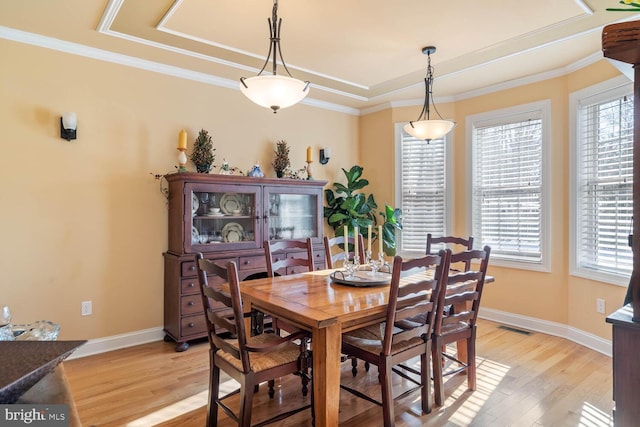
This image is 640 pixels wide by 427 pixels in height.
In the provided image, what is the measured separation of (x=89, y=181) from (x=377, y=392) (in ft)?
9.55

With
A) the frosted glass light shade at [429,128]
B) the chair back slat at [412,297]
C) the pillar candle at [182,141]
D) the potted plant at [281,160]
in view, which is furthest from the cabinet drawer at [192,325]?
the frosted glass light shade at [429,128]

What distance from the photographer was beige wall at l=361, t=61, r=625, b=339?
3385 millimetres

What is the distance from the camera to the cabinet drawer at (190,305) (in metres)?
3.32

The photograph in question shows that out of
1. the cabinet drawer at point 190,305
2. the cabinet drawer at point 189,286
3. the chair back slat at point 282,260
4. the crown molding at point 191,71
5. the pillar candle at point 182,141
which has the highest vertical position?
the crown molding at point 191,71

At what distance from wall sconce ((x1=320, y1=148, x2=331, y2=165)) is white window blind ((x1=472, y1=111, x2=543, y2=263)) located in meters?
1.74

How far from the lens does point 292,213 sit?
165 inches

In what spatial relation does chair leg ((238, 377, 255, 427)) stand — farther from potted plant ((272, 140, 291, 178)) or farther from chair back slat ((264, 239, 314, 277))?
potted plant ((272, 140, 291, 178))

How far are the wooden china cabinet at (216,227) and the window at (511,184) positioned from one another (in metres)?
1.95

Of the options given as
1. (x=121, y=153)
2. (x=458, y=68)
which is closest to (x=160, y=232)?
(x=121, y=153)

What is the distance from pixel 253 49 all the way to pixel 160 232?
75.3 inches

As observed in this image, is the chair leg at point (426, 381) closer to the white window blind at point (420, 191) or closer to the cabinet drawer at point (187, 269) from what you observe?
the cabinet drawer at point (187, 269)

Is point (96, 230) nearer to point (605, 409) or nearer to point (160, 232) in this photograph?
point (160, 232)

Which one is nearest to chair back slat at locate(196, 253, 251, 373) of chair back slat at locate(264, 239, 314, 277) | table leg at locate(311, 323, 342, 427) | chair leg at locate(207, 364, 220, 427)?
chair leg at locate(207, 364, 220, 427)

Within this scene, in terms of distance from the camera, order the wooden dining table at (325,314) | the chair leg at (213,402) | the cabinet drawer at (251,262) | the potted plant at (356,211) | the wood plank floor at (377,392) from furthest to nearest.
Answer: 1. the potted plant at (356,211)
2. the cabinet drawer at (251,262)
3. the wood plank floor at (377,392)
4. the chair leg at (213,402)
5. the wooden dining table at (325,314)
